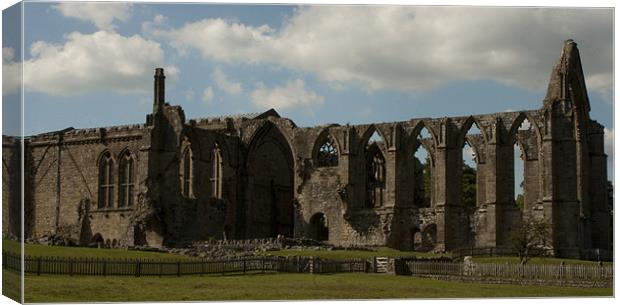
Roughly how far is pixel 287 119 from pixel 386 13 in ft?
107

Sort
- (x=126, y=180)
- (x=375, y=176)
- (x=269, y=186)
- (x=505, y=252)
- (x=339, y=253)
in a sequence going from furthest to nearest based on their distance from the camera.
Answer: (x=375, y=176), (x=269, y=186), (x=126, y=180), (x=505, y=252), (x=339, y=253)

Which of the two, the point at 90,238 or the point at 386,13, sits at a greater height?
the point at 386,13

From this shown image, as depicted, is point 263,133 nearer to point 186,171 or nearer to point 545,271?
point 186,171

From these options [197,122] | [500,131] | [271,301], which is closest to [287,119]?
[197,122]

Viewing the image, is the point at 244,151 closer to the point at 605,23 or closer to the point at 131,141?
the point at 131,141

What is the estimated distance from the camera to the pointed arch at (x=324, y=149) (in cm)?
6844

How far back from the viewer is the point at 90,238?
7238 cm

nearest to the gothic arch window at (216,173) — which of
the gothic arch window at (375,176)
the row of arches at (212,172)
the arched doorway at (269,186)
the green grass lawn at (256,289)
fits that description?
the row of arches at (212,172)

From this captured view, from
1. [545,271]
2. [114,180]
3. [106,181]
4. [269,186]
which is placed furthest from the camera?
[269,186]

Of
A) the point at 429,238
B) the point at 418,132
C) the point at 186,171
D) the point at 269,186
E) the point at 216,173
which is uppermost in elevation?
the point at 418,132

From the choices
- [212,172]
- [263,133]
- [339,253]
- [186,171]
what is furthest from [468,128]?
[186,171]

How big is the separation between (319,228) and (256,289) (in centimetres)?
3450

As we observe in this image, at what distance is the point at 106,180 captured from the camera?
2891 inches

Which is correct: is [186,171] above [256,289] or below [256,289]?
above
